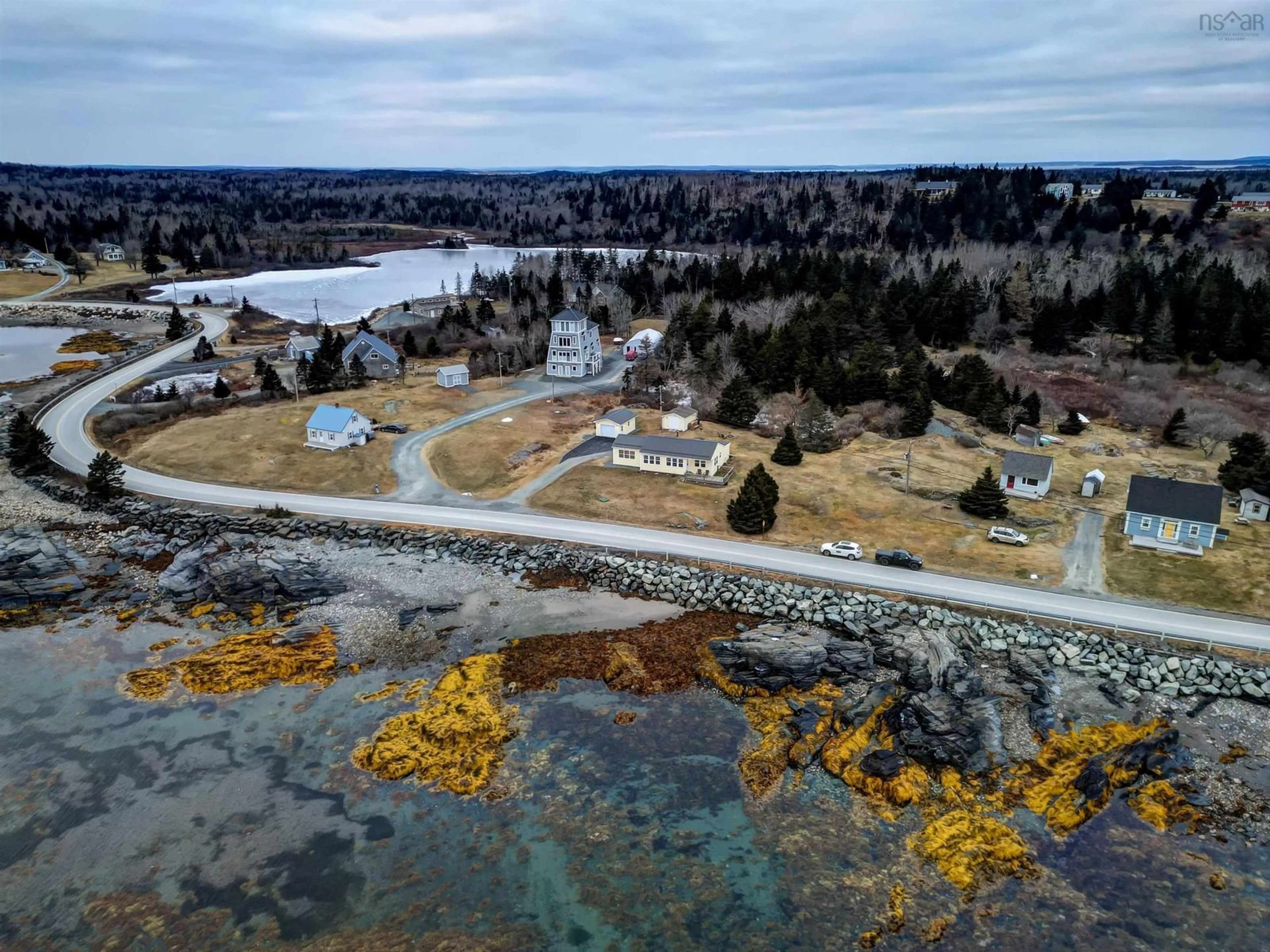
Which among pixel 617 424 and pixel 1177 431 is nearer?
pixel 617 424

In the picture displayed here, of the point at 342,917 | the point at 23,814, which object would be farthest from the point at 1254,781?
the point at 23,814

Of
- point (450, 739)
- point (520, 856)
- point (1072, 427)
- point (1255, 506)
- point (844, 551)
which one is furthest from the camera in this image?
point (1072, 427)

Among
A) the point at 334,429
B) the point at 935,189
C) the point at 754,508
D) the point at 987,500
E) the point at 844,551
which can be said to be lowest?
the point at 844,551

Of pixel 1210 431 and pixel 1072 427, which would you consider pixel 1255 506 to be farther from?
pixel 1072 427

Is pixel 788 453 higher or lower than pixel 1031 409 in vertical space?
lower

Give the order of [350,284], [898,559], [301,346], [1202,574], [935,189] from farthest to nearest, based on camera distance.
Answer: [935,189] → [350,284] → [301,346] → [898,559] → [1202,574]

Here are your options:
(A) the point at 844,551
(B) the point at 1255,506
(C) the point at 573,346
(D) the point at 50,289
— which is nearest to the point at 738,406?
(C) the point at 573,346

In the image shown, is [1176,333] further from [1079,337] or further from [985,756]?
[985,756]

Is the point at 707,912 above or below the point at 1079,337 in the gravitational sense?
below

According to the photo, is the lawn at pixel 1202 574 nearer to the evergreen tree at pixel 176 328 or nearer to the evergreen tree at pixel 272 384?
the evergreen tree at pixel 272 384
